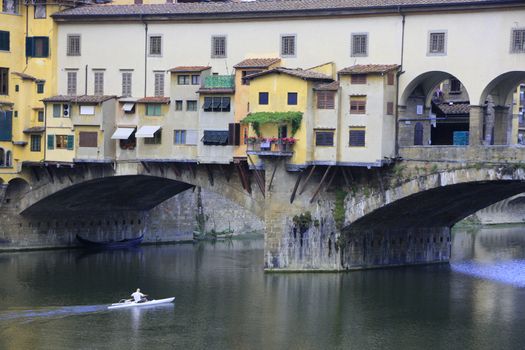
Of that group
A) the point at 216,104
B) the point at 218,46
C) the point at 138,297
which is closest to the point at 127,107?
the point at 216,104

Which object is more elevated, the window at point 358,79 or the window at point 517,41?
the window at point 517,41

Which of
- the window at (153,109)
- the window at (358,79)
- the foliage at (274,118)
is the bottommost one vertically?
the foliage at (274,118)

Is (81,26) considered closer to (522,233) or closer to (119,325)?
(119,325)

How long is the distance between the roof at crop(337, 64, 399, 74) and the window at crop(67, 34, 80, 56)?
18.3 metres

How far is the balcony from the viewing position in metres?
69.4

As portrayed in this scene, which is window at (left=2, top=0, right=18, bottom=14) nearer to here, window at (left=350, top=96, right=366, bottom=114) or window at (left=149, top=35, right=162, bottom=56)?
window at (left=149, top=35, right=162, bottom=56)

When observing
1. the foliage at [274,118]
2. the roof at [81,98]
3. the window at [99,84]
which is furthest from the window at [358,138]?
the window at [99,84]

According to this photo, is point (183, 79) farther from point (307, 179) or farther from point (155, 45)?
point (307, 179)

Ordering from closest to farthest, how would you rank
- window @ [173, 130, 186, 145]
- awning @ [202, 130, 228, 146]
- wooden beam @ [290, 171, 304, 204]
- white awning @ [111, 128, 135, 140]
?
wooden beam @ [290, 171, 304, 204]
awning @ [202, 130, 228, 146]
window @ [173, 130, 186, 145]
white awning @ [111, 128, 135, 140]

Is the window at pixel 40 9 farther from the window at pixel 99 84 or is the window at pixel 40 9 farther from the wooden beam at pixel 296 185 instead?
the wooden beam at pixel 296 185

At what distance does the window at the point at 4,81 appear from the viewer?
80.3 m

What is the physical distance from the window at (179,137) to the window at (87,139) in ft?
17.3

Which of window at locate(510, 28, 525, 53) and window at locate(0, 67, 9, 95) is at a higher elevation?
window at locate(510, 28, 525, 53)

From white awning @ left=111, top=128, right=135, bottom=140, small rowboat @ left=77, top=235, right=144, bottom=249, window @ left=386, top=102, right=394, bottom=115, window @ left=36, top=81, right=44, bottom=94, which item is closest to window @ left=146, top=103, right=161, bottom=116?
white awning @ left=111, top=128, right=135, bottom=140
